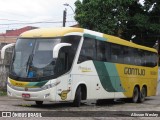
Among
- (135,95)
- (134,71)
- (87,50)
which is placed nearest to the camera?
(87,50)

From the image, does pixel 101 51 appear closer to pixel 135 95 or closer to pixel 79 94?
pixel 79 94

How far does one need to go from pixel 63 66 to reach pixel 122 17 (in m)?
24.6

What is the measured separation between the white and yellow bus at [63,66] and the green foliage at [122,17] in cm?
1903

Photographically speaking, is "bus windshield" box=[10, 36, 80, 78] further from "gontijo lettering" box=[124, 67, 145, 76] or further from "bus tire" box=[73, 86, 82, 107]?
"gontijo lettering" box=[124, 67, 145, 76]

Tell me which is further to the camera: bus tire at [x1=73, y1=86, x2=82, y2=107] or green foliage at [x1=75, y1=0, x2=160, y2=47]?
green foliage at [x1=75, y1=0, x2=160, y2=47]

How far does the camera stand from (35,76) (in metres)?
16.0

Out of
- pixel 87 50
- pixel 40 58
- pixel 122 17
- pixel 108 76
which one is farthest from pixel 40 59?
pixel 122 17

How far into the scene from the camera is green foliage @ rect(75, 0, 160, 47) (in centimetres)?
3988

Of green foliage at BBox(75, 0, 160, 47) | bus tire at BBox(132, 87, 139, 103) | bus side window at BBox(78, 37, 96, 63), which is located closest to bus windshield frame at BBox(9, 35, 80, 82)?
bus side window at BBox(78, 37, 96, 63)

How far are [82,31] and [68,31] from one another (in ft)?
3.38

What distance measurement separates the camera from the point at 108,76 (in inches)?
802

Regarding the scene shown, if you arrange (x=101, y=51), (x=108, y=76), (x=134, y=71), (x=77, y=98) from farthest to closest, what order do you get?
(x=134, y=71), (x=108, y=76), (x=101, y=51), (x=77, y=98)

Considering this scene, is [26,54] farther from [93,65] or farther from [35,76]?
[93,65]

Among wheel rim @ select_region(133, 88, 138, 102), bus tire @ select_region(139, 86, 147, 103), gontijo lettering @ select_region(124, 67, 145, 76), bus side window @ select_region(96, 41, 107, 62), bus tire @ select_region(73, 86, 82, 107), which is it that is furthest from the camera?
bus tire @ select_region(139, 86, 147, 103)
